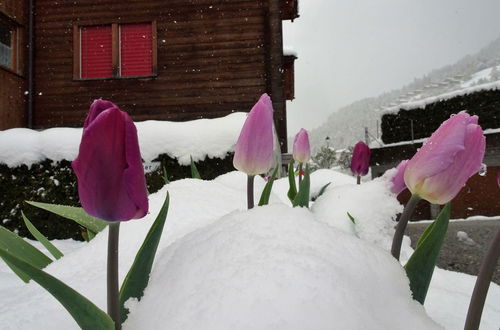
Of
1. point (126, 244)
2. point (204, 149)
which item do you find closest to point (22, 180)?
point (204, 149)

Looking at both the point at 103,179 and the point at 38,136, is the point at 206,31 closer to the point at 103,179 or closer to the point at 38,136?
the point at 38,136

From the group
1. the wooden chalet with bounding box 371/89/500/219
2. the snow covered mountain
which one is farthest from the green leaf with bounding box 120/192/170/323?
the snow covered mountain

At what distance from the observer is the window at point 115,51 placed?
29.4 ft

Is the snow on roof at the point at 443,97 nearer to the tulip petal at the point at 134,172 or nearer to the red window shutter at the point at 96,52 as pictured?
the red window shutter at the point at 96,52

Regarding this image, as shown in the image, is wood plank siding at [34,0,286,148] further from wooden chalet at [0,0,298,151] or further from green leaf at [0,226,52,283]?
green leaf at [0,226,52,283]

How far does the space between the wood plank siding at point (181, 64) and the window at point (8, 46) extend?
535mm

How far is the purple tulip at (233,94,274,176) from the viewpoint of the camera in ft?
3.05

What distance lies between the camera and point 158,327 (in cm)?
45

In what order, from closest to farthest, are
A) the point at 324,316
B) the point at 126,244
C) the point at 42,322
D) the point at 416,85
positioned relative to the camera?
the point at 324,316
the point at 42,322
the point at 126,244
the point at 416,85

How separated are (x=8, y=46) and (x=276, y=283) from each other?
10.5 m

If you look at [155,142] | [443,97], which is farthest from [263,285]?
[443,97]

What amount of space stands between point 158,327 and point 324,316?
18 centimetres

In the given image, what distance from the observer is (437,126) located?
8.01m

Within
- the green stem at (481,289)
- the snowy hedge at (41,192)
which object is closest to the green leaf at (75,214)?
the green stem at (481,289)
